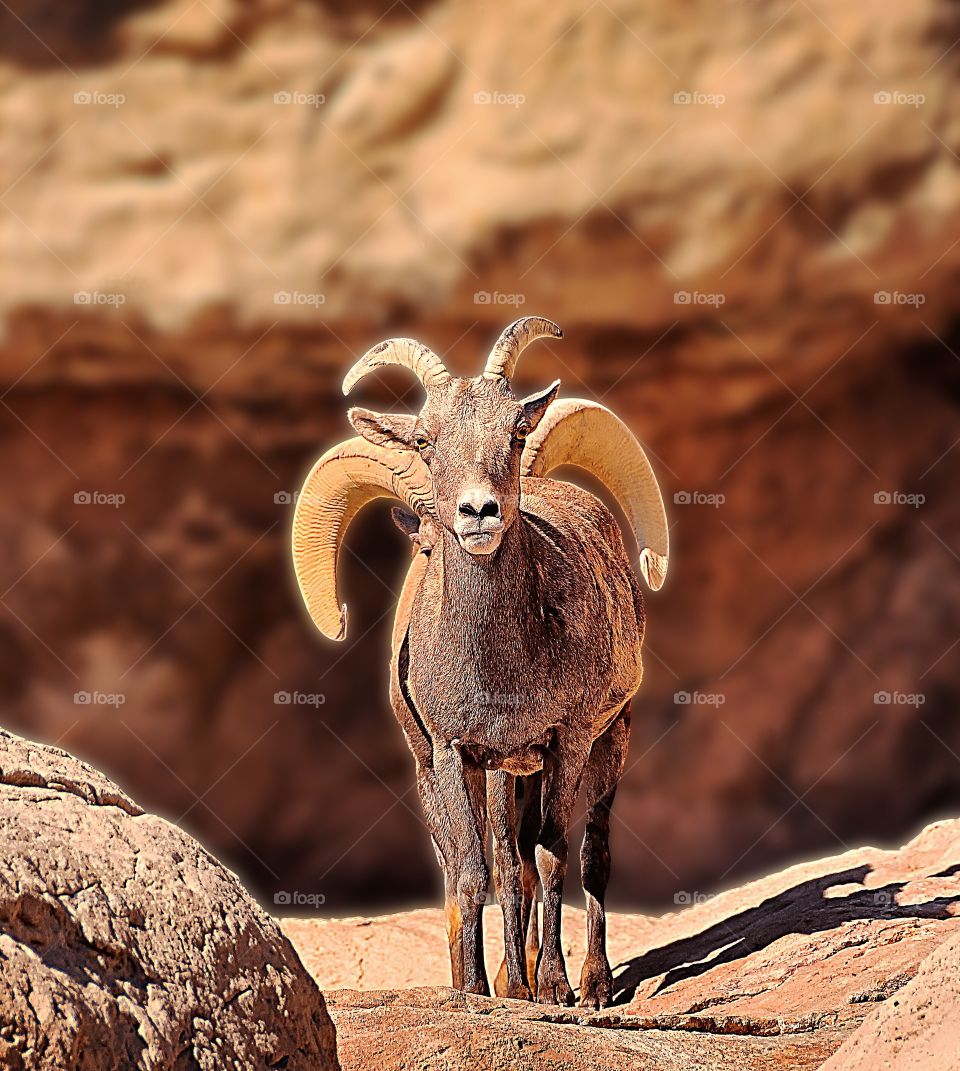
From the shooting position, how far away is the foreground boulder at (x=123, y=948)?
10.7ft

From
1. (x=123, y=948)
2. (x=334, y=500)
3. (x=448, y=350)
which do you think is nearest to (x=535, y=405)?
(x=334, y=500)

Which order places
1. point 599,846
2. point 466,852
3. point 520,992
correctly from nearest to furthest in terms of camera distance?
point 520,992 → point 466,852 → point 599,846

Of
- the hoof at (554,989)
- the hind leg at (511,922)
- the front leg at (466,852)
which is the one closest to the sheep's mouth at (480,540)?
the front leg at (466,852)

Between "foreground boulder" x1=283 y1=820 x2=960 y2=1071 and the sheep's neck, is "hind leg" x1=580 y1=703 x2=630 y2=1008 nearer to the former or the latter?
"foreground boulder" x1=283 y1=820 x2=960 y2=1071

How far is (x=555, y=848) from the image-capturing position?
7.36 meters

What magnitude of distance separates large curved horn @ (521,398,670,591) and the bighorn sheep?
51 centimetres

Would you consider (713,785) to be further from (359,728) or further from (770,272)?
(770,272)

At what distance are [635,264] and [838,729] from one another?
11.8 ft

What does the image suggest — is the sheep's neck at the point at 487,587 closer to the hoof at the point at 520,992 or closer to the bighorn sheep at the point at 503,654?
the bighorn sheep at the point at 503,654

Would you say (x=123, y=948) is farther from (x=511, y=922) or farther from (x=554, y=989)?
(x=554, y=989)

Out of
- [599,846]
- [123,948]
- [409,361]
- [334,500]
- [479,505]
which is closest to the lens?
[123,948]

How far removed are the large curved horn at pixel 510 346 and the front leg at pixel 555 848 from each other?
159 centimetres

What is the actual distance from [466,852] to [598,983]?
4.64ft

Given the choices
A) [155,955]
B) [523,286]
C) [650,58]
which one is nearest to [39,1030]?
[155,955]
